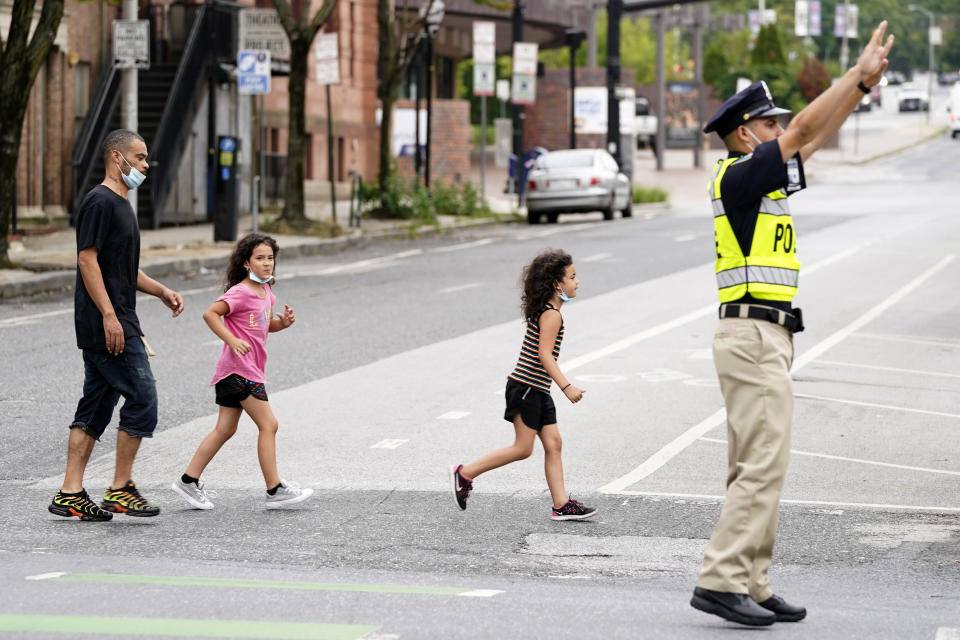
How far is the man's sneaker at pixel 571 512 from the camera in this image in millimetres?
8188

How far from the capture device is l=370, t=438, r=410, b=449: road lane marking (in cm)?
1024

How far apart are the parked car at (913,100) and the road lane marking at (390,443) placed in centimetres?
10824

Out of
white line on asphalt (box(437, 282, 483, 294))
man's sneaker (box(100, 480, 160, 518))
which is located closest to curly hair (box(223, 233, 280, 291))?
man's sneaker (box(100, 480, 160, 518))

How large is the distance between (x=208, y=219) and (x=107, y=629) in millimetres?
27167

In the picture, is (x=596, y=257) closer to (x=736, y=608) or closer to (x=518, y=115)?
(x=518, y=115)

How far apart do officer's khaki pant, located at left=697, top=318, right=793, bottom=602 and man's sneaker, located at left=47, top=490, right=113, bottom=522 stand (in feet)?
11.2

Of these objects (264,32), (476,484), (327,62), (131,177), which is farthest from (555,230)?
(131,177)

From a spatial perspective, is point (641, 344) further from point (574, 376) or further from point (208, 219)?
point (208, 219)

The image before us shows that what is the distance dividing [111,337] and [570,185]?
27.5 m

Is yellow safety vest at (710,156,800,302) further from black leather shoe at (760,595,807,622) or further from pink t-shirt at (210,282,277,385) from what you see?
pink t-shirt at (210,282,277,385)

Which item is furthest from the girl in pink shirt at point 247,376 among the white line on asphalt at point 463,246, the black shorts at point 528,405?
the white line on asphalt at point 463,246

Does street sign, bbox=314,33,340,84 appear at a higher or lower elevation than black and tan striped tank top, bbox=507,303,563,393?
Result: higher

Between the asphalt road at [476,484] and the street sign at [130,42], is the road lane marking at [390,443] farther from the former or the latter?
the street sign at [130,42]

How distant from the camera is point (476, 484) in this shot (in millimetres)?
9266
